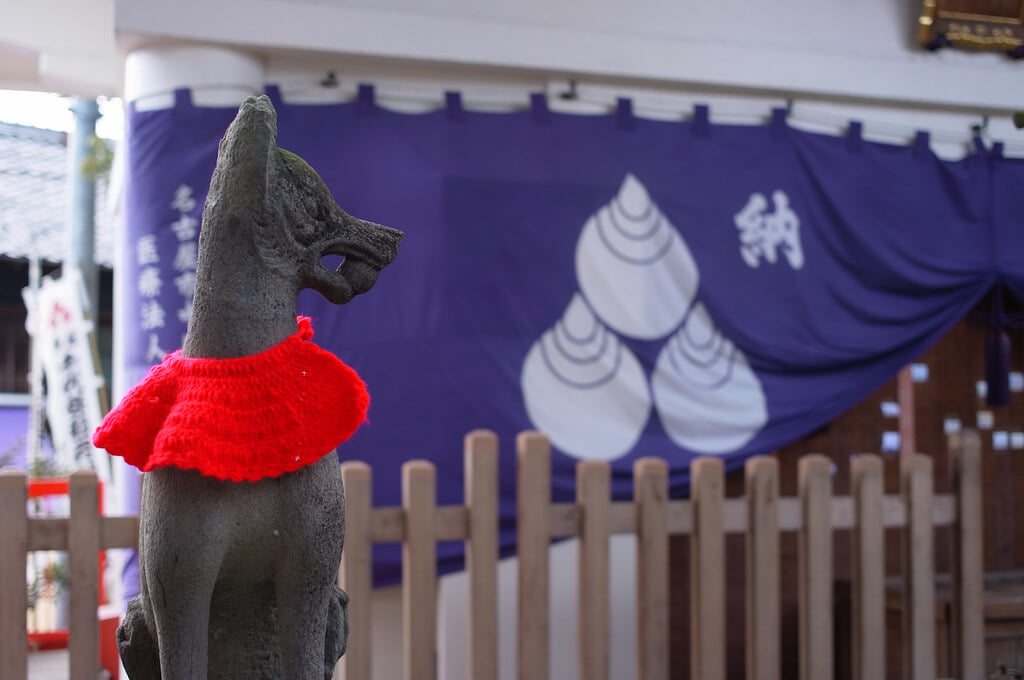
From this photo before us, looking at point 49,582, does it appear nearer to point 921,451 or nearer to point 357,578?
point 357,578

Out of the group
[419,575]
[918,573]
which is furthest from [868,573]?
[419,575]

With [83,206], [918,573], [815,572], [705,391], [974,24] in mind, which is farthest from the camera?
[83,206]

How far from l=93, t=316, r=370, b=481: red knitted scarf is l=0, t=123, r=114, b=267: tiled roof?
7.02 meters

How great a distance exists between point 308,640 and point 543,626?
1.80 metres

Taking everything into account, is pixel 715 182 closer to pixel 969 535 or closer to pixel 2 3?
pixel 969 535

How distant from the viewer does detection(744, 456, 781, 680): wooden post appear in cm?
325

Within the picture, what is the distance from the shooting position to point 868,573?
3.38 meters

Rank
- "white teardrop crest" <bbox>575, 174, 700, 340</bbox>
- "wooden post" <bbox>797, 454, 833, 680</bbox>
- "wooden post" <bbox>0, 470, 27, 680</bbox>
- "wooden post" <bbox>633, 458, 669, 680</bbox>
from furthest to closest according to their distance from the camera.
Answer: "white teardrop crest" <bbox>575, 174, 700, 340</bbox> → "wooden post" <bbox>797, 454, 833, 680</bbox> → "wooden post" <bbox>633, 458, 669, 680</bbox> → "wooden post" <bbox>0, 470, 27, 680</bbox>

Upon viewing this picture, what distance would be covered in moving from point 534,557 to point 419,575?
1.35 feet

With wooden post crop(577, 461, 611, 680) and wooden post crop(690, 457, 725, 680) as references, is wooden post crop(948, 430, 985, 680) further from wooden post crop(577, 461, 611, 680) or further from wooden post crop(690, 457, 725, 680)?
wooden post crop(577, 461, 611, 680)

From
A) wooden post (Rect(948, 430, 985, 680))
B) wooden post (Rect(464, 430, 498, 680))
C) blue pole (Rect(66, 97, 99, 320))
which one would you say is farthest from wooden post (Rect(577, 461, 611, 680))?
blue pole (Rect(66, 97, 99, 320))

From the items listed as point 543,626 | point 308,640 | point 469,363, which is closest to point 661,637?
point 543,626

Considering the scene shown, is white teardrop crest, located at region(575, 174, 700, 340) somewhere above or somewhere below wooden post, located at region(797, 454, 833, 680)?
above

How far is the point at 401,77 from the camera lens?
3.99 m
